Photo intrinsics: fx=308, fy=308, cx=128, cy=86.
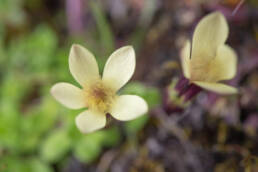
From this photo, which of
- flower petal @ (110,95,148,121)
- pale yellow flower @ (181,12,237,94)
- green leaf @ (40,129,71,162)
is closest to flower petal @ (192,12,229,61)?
pale yellow flower @ (181,12,237,94)

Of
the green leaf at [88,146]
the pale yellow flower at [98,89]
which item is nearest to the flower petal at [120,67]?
the pale yellow flower at [98,89]

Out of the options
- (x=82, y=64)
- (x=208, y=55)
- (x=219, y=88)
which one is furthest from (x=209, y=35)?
(x=82, y=64)

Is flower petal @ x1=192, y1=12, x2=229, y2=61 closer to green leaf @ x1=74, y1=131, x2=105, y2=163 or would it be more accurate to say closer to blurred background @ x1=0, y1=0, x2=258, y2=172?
blurred background @ x1=0, y1=0, x2=258, y2=172

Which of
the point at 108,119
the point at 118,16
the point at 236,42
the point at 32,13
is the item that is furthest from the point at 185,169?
the point at 32,13

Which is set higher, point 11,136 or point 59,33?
point 59,33

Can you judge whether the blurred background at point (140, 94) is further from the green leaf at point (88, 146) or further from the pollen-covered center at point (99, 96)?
the pollen-covered center at point (99, 96)

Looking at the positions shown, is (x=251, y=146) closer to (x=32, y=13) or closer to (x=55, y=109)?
(x=55, y=109)

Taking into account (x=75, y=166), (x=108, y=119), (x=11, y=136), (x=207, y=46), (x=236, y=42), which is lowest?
(x=75, y=166)
